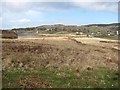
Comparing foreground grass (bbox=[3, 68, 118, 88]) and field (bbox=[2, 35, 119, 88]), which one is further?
field (bbox=[2, 35, 119, 88])

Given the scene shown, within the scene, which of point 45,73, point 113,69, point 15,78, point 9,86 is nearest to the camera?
point 9,86

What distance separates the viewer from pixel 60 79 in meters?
25.8

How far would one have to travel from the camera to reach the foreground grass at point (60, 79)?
77.8 ft

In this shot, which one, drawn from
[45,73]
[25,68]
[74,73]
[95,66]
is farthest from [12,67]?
[95,66]

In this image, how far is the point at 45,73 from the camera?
28234mm

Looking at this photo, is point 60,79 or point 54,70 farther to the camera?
point 54,70

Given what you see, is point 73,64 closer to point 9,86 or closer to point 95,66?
point 95,66

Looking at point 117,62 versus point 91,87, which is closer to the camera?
point 91,87

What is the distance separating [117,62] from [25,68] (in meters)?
12.8

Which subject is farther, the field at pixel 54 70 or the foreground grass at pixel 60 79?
the field at pixel 54 70

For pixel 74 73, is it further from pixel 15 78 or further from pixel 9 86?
pixel 9 86

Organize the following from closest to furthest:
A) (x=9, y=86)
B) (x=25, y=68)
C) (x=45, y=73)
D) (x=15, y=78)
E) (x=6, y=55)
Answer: (x=9, y=86)
(x=15, y=78)
(x=45, y=73)
(x=25, y=68)
(x=6, y=55)

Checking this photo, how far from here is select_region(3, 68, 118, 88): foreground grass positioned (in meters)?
23.7

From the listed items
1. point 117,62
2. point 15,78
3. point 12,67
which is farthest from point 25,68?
point 117,62
